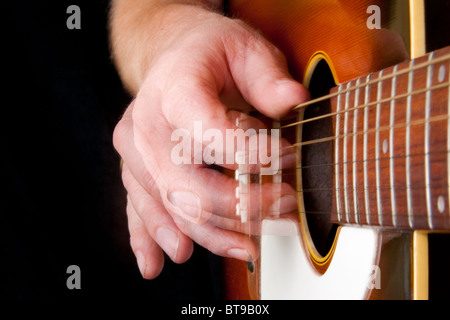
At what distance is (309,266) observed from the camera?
16.0 inches

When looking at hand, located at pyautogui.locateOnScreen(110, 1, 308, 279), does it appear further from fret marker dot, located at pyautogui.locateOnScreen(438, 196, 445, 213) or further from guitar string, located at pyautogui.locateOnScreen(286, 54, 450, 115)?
fret marker dot, located at pyautogui.locateOnScreen(438, 196, 445, 213)

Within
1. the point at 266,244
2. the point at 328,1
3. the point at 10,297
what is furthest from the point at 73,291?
the point at 328,1

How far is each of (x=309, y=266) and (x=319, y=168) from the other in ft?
0.35

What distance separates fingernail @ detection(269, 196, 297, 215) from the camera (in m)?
0.43

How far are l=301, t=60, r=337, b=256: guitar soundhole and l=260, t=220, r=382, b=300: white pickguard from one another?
0.9 inches

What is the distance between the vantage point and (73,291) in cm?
61

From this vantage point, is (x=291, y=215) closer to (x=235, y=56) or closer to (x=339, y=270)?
(x=339, y=270)

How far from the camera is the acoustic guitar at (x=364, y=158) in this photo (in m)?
0.25

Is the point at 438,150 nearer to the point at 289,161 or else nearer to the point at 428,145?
the point at 428,145

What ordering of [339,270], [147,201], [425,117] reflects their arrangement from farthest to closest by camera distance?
Result: [147,201] → [339,270] → [425,117]

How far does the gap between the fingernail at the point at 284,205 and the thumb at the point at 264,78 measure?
0.31ft

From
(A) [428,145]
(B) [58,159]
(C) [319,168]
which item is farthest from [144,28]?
(A) [428,145]

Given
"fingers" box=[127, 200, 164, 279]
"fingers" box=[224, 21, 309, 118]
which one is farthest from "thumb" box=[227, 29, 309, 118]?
"fingers" box=[127, 200, 164, 279]
